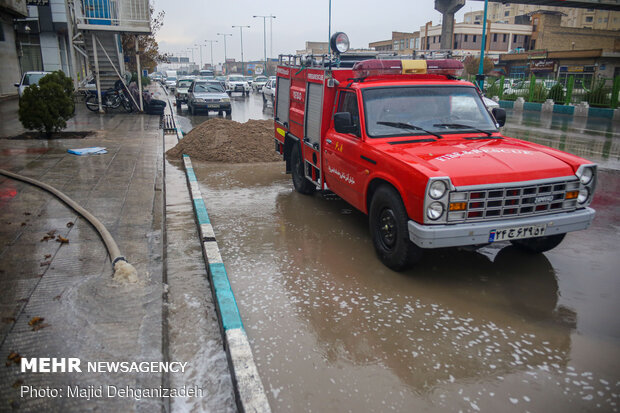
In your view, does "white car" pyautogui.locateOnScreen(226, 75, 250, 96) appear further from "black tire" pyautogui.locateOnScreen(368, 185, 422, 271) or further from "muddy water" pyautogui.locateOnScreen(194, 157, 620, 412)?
"black tire" pyautogui.locateOnScreen(368, 185, 422, 271)

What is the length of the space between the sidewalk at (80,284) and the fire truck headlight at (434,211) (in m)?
2.53

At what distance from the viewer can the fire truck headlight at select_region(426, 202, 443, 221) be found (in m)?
4.36

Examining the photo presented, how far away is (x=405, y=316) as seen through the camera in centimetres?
420

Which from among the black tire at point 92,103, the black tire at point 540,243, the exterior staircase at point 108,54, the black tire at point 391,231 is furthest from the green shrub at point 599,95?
the black tire at point 92,103

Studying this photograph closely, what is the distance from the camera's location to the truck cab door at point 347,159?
18.4ft

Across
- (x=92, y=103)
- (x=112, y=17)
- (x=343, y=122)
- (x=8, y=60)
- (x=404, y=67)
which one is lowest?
(x=92, y=103)

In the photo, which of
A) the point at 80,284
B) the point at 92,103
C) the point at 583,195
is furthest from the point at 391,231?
the point at 92,103

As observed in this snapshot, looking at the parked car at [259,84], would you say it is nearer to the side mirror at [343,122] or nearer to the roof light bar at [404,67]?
the roof light bar at [404,67]

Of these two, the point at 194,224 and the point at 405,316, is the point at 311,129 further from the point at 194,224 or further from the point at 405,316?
the point at 405,316

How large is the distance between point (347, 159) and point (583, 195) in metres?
2.60

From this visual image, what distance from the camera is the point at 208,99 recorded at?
22.1m

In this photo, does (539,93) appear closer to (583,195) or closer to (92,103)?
(92,103)

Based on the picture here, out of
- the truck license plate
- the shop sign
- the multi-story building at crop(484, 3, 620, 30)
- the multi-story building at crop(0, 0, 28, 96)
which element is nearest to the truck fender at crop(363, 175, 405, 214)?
the truck license plate

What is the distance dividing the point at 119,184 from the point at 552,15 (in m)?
79.7
